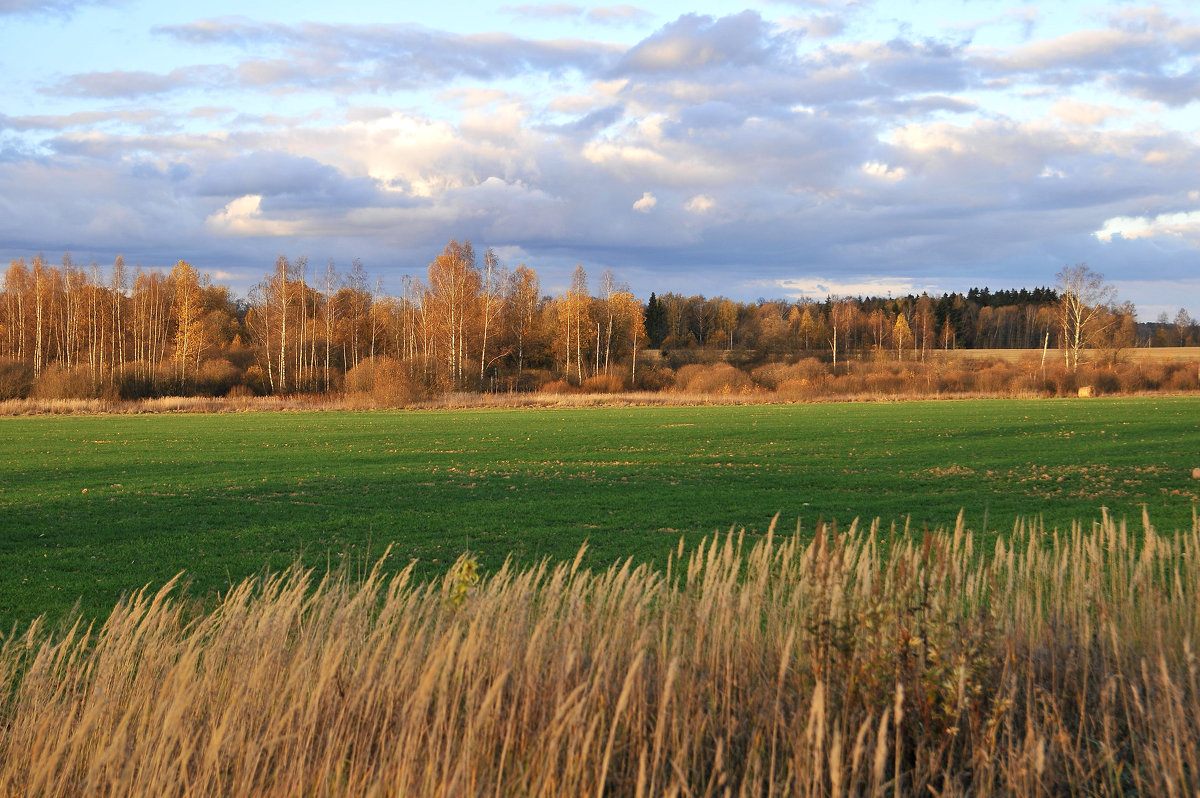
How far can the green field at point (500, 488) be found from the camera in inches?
494

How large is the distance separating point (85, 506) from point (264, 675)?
598 inches

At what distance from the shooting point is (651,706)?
406 cm

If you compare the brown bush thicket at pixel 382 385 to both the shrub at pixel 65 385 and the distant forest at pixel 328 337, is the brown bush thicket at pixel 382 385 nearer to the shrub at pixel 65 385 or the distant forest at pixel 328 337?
the distant forest at pixel 328 337

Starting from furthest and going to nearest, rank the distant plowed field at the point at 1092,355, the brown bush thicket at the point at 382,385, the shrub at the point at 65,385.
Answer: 1. the distant plowed field at the point at 1092,355
2. the brown bush thicket at the point at 382,385
3. the shrub at the point at 65,385

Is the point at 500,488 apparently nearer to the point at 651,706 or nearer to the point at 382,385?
the point at 651,706

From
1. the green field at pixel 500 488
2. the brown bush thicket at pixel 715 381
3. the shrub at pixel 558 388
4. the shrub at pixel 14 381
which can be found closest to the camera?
the green field at pixel 500 488

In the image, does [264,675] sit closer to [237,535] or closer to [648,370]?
[237,535]

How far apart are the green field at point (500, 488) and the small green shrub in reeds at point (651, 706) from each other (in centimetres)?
264

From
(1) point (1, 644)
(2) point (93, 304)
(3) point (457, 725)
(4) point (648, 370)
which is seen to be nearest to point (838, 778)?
(3) point (457, 725)

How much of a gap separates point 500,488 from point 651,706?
1560 cm

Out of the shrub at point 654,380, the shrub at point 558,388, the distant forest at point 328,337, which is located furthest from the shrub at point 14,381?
the shrub at point 654,380

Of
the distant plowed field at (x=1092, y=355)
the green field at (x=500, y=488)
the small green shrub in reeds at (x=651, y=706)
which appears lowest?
the green field at (x=500, y=488)

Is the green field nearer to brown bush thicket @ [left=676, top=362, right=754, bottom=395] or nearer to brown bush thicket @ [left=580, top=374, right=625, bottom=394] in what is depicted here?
brown bush thicket @ [left=676, top=362, right=754, bottom=395]

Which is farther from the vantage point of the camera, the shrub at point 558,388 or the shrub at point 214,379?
the shrub at point 214,379
